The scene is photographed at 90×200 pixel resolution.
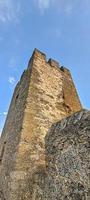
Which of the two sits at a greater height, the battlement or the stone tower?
the battlement

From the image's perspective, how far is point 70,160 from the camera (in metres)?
3.07

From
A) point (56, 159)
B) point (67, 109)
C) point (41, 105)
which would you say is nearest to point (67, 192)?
point (56, 159)

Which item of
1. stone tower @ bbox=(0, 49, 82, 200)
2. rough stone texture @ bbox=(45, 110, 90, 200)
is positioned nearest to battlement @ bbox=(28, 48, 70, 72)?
stone tower @ bbox=(0, 49, 82, 200)

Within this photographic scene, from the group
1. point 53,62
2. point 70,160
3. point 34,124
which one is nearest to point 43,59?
point 53,62

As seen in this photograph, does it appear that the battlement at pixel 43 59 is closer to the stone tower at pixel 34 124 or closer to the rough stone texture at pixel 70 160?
the stone tower at pixel 34 124

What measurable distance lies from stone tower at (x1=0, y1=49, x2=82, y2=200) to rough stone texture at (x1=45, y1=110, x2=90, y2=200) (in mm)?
1455

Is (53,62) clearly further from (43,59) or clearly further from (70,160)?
(70,160)

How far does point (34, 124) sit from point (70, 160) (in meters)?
4.07

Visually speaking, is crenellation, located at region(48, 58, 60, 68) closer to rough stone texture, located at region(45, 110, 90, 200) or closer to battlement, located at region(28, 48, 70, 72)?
battlement, located at region(28, 48, 70, 72)

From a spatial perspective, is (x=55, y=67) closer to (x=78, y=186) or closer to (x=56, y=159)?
(x=56, y=159)

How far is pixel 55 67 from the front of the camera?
9727mm

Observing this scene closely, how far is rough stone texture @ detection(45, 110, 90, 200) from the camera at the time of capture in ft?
9.11

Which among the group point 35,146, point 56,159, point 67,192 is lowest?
point 67,192

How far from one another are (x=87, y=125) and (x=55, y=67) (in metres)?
7.01
